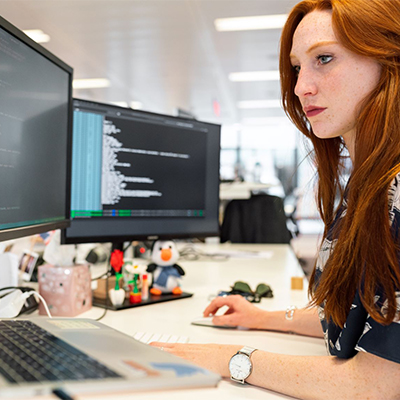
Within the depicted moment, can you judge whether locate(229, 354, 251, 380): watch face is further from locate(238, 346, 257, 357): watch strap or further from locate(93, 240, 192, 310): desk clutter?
locate(93, 240, 192, 310): desk clutter

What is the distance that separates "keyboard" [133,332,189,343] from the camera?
0.83 meters

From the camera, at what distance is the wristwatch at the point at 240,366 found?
26.0 inches

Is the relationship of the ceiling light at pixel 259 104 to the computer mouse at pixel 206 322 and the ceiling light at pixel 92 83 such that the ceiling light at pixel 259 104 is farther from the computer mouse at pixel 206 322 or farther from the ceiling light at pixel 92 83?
the computer mouse at pixel 206 322

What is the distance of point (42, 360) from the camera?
45 centimetres

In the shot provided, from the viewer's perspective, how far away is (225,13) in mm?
3850

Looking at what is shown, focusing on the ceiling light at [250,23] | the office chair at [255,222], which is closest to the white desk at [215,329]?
the office chair at [255,222]

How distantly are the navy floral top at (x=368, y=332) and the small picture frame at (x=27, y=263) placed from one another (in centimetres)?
93

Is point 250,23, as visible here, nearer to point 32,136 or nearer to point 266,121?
point 32,136

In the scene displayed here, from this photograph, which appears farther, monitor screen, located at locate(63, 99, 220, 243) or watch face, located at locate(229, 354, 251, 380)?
monitor screen, located at locate(63, 99, 220, 243)

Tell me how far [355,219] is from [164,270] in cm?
74

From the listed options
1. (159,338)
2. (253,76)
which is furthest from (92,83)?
(159,338)

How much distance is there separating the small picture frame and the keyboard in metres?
0.57

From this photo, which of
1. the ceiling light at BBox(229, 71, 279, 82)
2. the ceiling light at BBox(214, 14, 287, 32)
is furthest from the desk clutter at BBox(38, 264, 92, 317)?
the ceiling light at BBox(229, 71, 279, 82)

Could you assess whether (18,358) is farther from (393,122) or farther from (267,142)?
(267,142)
